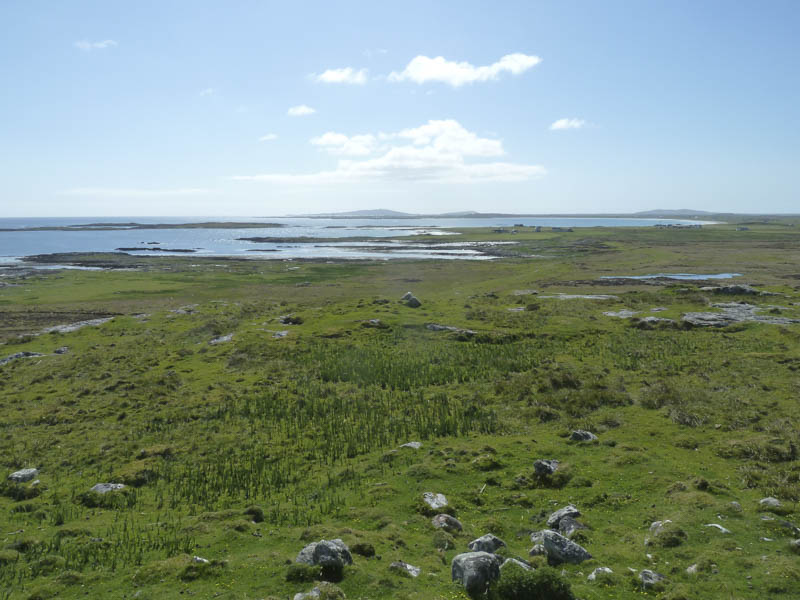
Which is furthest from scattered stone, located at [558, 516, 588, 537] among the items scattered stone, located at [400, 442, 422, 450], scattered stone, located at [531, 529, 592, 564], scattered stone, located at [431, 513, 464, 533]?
scattered stone, located at [400, 442, 422, 450]

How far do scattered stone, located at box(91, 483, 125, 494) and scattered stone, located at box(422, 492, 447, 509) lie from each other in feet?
52.8

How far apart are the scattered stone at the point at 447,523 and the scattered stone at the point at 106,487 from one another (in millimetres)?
16953

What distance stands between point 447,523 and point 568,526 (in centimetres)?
480

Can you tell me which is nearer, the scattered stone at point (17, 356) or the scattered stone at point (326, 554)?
the scattered stone at point (326, 554)

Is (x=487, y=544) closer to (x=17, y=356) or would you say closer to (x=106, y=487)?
(x=106, y=487)

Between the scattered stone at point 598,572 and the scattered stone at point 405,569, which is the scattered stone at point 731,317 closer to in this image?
the scattered stone at point 598,572

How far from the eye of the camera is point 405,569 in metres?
16.1

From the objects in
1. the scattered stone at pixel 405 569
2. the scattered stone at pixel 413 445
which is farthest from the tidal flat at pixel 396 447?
the scattered stone at pixel 413 445

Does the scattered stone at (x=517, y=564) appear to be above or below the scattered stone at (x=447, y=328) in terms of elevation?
Result: above

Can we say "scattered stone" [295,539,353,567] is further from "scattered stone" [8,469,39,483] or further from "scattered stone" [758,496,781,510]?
"scattered stone" [8,469,39,483]

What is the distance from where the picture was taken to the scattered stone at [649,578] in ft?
48.2

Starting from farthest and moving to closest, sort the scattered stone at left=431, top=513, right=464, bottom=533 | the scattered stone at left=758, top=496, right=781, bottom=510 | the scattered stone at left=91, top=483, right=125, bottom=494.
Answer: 1. the scattered stone at left=91, top=483, right=125, bottom=494
2. the scattered stone at left=431, top=513, right=464, bottom=533
3. the scattered stone at left=758, top=496, right=781, bottom=510

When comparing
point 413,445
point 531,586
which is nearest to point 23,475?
point 413,445

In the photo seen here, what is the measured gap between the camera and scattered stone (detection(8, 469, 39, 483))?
1019 inches
